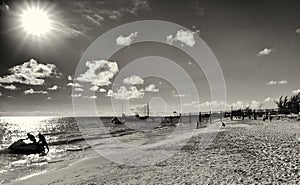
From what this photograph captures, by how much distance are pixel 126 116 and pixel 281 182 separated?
5781 inches

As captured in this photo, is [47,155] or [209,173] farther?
[47,155]

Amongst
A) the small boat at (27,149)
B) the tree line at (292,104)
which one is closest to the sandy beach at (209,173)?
the small boat at (27,149)

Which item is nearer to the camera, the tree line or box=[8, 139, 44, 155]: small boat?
box=[8, 139, 44, 155]: small boat

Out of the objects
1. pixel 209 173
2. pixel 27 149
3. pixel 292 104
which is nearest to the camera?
pixel 209 173

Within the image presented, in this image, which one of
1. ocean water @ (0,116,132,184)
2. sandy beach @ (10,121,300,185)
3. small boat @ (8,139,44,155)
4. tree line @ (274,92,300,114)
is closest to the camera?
sandy beach @ (10,121,300,185)

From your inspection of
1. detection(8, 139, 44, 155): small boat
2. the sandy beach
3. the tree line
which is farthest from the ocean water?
the tree line

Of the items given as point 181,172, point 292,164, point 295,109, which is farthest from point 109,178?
point 295,109

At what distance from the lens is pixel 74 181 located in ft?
40.1

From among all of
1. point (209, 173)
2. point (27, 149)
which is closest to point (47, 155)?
point (27, 149)

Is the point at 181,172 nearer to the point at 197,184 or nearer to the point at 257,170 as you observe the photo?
the point at 197,184

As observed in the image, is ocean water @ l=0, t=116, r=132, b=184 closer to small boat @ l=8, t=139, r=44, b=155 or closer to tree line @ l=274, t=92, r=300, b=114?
small boat @ l=8, t=139, r=44, b=155

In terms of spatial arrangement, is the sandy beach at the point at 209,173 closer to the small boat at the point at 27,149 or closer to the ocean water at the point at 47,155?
the ocean water at the point at 47,155

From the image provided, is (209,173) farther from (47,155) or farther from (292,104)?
(292,104)

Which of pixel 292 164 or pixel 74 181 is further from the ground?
pixel 292 164
